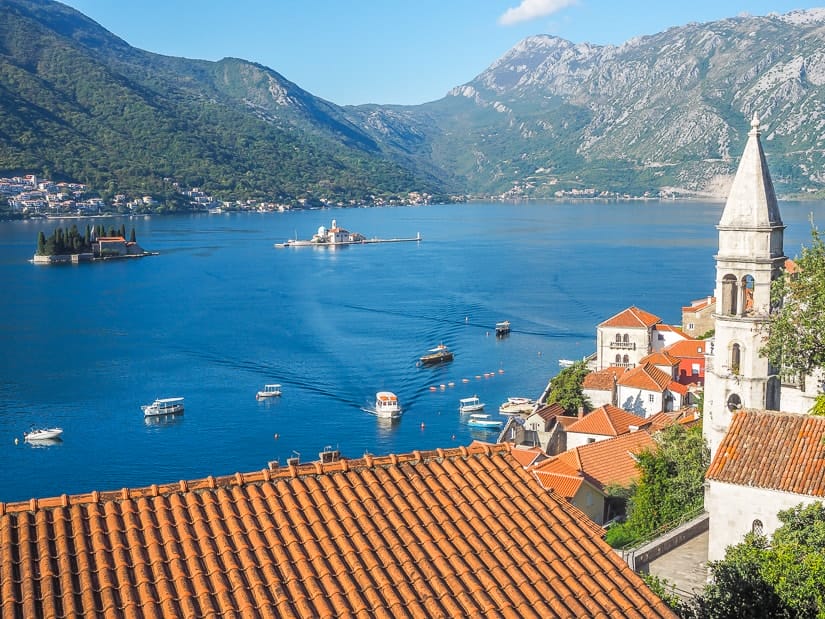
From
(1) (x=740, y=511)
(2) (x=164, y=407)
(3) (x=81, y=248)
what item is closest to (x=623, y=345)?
(2) (x=164, y=407)

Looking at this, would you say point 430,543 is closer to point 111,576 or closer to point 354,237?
point 111,576

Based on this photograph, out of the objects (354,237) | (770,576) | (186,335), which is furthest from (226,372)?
(354,237)

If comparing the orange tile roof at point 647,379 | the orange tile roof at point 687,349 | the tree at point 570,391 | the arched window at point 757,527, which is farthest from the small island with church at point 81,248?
the arched window at point 757,527

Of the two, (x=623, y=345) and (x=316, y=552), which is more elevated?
(x=316, y=552)

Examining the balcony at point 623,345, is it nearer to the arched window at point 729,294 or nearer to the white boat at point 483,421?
the white boat at point 483,421

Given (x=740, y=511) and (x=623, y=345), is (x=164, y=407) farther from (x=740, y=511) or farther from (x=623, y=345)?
(x=740, y=511)

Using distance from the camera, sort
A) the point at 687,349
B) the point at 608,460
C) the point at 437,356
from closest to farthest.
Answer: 1. the point at 608,460
2. the point at 687,349
3. the point at 437,356

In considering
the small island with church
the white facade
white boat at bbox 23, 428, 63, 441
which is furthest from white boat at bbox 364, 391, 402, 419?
the small island with church
